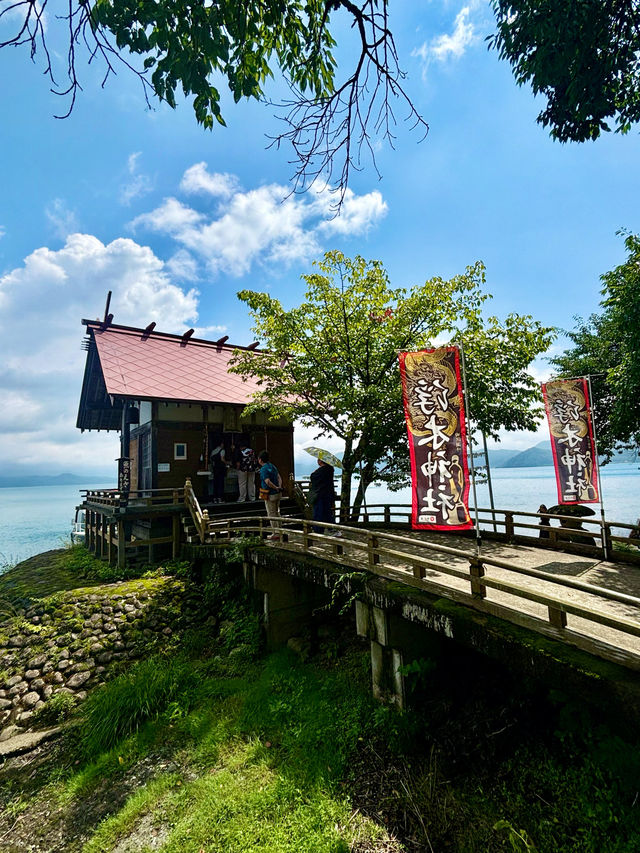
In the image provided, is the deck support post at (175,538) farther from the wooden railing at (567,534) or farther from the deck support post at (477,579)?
the deck support post at (477,579)

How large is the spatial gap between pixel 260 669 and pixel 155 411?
10325mm

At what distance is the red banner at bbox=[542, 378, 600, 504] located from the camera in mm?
8281

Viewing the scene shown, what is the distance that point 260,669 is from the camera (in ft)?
29.1

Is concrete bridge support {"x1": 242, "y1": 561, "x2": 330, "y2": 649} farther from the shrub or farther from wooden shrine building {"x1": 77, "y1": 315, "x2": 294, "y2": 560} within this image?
wooden shrine building {"x1": 77, "y1": 315, "x2": 294, "y2": 560}

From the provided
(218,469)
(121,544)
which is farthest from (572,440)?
(121,544)

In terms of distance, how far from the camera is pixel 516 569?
15.3ft

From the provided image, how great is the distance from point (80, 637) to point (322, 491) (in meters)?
7.46

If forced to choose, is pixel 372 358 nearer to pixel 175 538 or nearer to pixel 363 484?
pixel 363 484

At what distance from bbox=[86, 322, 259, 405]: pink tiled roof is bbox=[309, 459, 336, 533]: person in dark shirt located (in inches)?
285

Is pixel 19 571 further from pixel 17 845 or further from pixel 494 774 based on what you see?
pixel 494 774

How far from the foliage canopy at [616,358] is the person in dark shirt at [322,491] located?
280 inches

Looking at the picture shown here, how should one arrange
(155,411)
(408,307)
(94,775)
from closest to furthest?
1. (94,775)
2. (408,307)
3. (155,411)

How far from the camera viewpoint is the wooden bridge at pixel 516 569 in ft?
13.9

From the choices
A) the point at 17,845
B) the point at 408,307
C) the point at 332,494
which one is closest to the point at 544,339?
the point at 408,307
